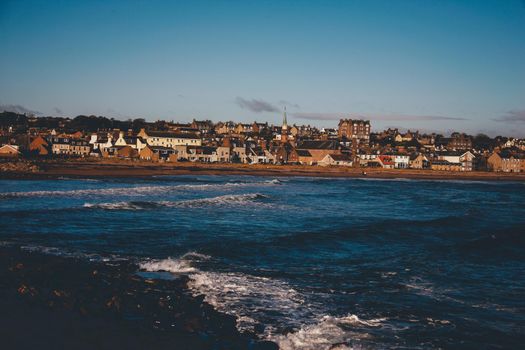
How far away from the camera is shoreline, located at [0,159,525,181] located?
5482 cm

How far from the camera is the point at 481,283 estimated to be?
1405cm

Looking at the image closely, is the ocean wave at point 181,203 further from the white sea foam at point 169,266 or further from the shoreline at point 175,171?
the shoreline at point 175,171

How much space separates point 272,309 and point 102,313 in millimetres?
3662

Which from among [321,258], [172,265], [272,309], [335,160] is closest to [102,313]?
[272,309]

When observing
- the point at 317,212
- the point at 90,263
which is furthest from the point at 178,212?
the point at 90,263

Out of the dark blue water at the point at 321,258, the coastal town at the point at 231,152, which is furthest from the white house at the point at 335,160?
the dark blue water at the point at 321,258

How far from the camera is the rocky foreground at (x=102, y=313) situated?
8500 millimetres

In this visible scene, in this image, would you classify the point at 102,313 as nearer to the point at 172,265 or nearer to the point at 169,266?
the point at 169,266

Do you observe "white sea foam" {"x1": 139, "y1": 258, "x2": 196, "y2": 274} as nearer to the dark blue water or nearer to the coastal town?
the dark blue water

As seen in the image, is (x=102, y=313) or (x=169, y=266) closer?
(x=102, y=313)

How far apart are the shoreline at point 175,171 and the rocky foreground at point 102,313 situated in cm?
3890

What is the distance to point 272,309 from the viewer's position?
10938mm

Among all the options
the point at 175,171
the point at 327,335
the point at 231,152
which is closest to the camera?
the point at 327,335

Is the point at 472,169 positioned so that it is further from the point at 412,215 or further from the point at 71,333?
the point at 71,333
